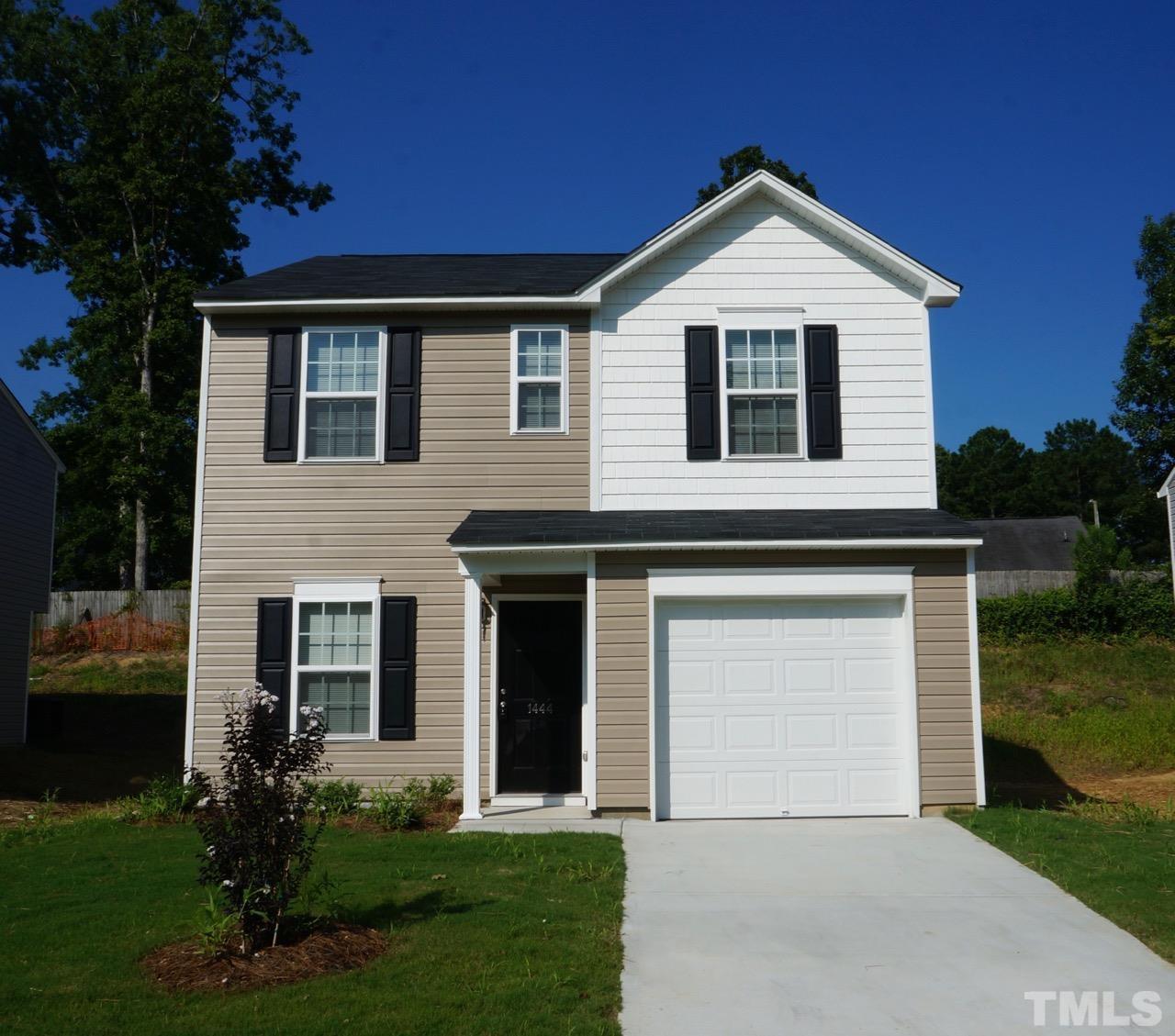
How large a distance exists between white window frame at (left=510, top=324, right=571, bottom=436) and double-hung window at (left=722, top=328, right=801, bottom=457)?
1.83 meters

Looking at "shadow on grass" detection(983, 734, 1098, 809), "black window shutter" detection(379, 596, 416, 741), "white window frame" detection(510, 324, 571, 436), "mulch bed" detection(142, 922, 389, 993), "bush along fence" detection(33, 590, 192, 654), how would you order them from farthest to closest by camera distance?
"bush along fence" detection(33, 590, 192, 654) < "shadow on grass" detection(983, 734, 1098, 809) < "white window frame" detection(510, 324, 571, 436) < "black window shutter" detection(379, 596, 416, 741) < "mulch bed" detection(142, 922, 389, 993)

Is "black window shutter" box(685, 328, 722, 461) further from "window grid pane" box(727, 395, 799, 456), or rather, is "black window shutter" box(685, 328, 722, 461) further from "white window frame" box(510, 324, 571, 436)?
"white window frame" box(510, 324, 571, 436)

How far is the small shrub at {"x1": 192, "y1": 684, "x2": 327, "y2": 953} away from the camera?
610 centimetres

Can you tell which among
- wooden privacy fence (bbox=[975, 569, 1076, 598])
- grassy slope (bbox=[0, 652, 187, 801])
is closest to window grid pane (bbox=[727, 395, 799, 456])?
grassy slope (bbox=[0, 652, 187, 801])

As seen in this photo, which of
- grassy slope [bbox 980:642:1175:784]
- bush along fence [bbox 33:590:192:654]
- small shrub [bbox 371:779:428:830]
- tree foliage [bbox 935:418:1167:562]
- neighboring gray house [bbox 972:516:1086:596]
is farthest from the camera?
tree foliage [bbox 935:418:1167:562]

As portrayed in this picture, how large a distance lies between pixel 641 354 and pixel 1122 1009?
8335mm

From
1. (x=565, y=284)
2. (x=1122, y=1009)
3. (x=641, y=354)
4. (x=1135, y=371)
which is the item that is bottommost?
(x=1122, y=1009)

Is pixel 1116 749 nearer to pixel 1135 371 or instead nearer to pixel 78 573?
pixel 1135 371

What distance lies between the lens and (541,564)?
35.9ft

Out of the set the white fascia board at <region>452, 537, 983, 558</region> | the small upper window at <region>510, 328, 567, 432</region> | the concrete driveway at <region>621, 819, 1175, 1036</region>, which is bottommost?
the concrete driveway at <region>621, 819, 1175, 1036</region>

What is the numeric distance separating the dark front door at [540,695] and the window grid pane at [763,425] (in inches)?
104

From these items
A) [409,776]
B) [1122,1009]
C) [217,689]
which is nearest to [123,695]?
[217,689]

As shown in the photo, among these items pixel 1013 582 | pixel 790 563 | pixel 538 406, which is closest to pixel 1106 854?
pixel 790 563

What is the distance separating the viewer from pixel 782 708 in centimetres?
1069
